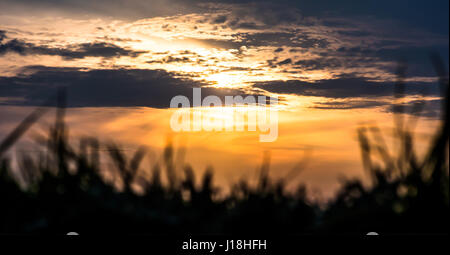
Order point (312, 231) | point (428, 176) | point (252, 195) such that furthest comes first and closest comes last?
point (252, 195) → point (312, 231) → point (428, 176)

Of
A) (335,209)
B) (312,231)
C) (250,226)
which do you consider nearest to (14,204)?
(250,226)

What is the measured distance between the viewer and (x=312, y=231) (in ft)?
7.08

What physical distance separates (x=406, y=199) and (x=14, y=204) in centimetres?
199

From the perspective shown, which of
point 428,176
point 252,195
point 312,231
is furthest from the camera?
point 252,195

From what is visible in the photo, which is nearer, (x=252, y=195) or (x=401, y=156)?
(x=401, y=156)
